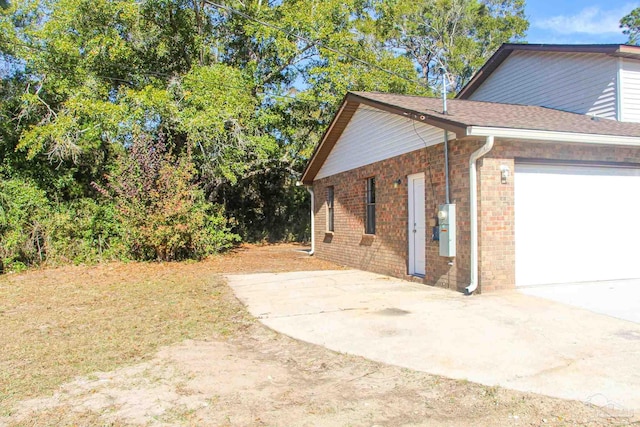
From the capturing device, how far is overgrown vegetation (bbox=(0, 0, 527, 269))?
13.2 metres

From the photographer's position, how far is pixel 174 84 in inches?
622

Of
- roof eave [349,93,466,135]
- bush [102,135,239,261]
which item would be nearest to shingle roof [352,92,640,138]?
roof eave [349,93,466,135]

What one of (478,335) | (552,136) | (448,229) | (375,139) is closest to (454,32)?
(375,139)

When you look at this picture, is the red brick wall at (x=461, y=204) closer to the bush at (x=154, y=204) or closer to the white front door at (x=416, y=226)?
the white front door at (x=416, y=226)

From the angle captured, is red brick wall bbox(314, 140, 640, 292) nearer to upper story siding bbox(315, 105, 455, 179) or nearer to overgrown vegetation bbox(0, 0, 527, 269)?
upper story siding bbox(315, 105, 455, 179)

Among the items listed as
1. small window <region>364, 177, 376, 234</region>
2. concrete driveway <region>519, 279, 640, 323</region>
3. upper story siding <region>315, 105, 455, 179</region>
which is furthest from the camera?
small window <region>364, 177, 376, 234</region>

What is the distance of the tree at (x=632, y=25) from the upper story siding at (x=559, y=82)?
91.2 feet

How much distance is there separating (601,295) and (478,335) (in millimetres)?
3294

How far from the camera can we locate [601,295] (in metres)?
7.31

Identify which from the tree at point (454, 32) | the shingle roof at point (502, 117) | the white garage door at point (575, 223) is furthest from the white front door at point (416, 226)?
the tree at point (454, 32)

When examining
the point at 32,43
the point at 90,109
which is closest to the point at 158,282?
the point at 90,109

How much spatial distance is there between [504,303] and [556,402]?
11.4 ft

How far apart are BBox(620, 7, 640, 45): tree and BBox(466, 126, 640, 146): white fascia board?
109 ft

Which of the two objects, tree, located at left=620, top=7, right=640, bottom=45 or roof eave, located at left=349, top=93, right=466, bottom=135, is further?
tree, located at left=620, top=7, right=640, bottom=45
